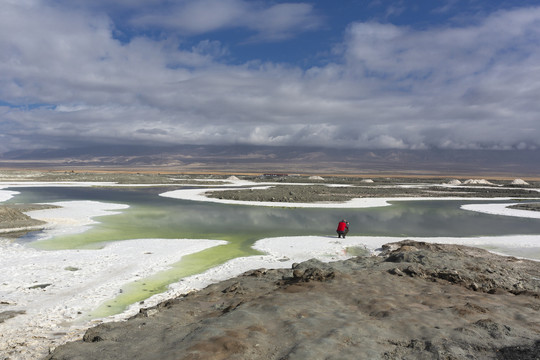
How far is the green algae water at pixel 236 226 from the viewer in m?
14.8

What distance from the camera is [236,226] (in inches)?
993

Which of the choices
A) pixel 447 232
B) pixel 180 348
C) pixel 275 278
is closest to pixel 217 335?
pixel 180 348

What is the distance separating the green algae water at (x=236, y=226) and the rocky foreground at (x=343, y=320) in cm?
283

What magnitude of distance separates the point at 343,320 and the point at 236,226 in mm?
17971

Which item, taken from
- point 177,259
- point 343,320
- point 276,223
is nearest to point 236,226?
point 276,223

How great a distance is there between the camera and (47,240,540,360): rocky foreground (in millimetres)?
6363

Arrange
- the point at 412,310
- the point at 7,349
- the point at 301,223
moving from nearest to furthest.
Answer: the point at 7,349
the point at 412,310
the point at 301,223

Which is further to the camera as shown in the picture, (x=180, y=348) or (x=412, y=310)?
(x=412, y=310)

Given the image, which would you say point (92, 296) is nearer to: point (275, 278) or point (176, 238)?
point (275, 278)

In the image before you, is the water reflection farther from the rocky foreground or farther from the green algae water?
the rocky foreground

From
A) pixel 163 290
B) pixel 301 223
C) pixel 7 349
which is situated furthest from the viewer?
pixel 301 223

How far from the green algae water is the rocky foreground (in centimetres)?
283

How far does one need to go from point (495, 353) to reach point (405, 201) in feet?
135

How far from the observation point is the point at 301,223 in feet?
88.6
